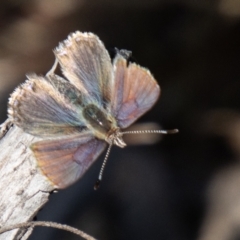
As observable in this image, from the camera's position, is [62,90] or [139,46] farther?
[139,46]

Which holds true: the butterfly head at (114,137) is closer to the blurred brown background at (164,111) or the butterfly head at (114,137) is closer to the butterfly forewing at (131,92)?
the butterfly forewing at (131,92)

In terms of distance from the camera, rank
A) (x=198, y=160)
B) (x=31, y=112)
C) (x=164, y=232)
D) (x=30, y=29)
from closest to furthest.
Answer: (x=31, y=112)
(x=164, y=232)
(x=198, y=160)
(x=30, y=29)

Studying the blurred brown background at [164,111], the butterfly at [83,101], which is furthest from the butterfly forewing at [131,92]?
the blurred brown background at [164,111]

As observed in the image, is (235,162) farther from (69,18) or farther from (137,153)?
(69,18)

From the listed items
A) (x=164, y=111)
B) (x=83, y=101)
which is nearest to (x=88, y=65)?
(x=83, y=101)

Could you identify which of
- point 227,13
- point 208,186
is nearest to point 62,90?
point 208,186

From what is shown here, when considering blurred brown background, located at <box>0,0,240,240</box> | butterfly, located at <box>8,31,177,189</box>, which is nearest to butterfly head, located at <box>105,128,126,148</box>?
butterfly, located at <box>8,31,177,189</box>
